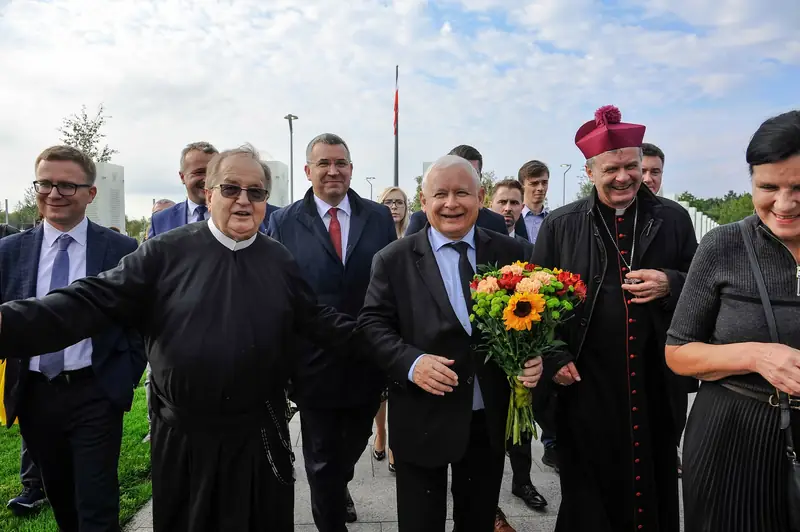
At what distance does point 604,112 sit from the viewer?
3.26 metres

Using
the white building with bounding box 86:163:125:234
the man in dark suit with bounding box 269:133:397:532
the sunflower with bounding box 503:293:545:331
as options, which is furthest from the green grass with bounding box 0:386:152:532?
the white building with bounding box 86:163:125:234

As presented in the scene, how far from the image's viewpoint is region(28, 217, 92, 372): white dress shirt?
3.28 metres

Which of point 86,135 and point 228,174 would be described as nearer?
point 228,174

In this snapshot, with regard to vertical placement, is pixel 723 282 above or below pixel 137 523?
above

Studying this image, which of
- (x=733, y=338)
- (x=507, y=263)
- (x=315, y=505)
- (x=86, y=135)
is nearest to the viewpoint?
(x=733, y=338)

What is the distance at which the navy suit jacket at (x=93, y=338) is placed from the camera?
10.5 feet

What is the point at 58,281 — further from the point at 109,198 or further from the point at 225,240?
the point at 109,198

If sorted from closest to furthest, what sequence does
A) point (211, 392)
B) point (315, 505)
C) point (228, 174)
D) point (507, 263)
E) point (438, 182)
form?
point (211, 392), point (228, 174), point (438, 182), point (507, 263), point (315, 505)

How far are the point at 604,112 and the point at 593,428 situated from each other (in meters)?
1.83

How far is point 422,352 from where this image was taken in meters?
2.76

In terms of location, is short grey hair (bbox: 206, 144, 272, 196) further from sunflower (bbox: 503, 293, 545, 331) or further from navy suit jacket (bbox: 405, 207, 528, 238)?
navy suit jacket (bbox: 405, 207, 528, 238)

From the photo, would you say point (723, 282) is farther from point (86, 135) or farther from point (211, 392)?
point (86, 135)

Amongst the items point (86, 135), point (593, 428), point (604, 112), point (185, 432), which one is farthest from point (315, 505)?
point (86, 135)

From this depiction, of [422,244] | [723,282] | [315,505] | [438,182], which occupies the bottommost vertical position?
[315,505]
